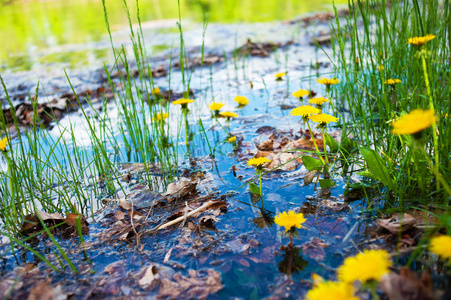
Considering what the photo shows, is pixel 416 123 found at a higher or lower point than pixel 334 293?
higher

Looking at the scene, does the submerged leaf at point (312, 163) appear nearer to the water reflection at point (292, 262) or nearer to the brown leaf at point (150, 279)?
the water reflection at point (292, 262)

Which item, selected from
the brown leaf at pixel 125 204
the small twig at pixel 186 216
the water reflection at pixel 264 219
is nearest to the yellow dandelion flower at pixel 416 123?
the water reflection at pixel 264 219

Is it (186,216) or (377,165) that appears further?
(186,216)

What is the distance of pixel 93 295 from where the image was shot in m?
1.10

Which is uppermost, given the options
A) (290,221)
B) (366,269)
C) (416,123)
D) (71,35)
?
(71,35)

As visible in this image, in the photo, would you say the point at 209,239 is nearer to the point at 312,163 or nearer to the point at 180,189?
the point at 180,189

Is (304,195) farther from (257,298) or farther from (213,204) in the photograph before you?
(257,298)

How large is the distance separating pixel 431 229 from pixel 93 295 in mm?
1162

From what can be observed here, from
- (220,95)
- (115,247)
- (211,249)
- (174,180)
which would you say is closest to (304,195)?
(211,249)

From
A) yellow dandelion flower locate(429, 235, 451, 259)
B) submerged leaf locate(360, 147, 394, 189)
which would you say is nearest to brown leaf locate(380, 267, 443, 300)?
yellow dandelion flower locate(429, 235, 451, 259)

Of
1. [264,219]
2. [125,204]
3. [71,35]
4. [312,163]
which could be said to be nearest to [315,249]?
[264,219]

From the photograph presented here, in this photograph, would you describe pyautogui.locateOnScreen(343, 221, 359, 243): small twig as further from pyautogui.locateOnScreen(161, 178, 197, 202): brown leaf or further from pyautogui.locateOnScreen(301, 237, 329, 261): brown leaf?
pyautogui.locateOnScreen(161, 178, 197, 202): brown leaf

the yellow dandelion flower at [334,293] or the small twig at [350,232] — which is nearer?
the yellow dandelion flower at [334,293]

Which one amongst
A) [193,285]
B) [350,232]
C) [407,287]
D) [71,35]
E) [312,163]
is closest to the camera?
[407,287]
